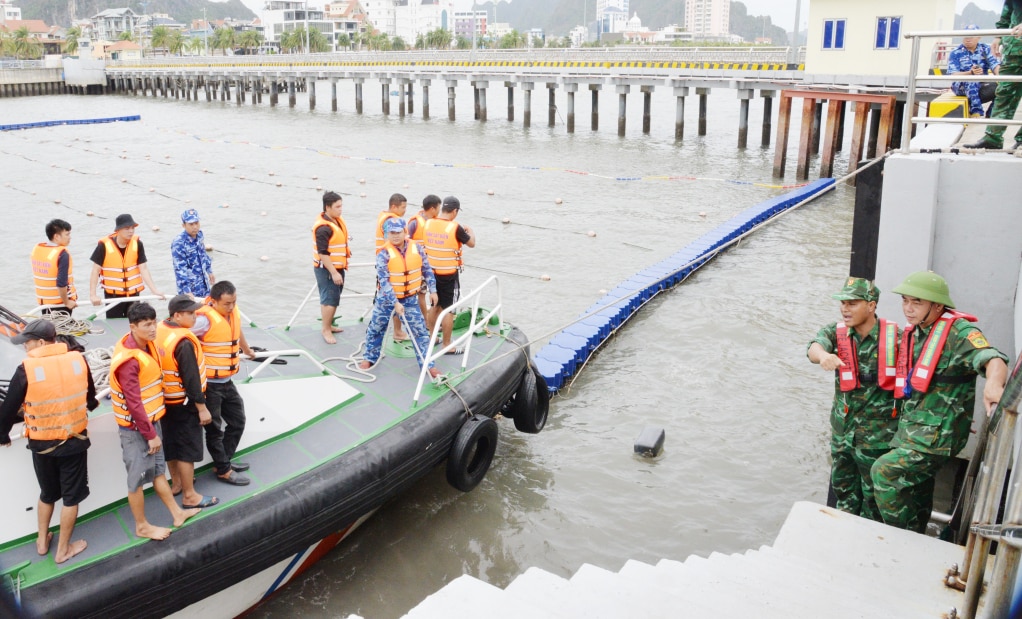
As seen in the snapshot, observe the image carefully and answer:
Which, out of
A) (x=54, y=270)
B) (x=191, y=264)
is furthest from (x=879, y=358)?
(x=54, y=270)

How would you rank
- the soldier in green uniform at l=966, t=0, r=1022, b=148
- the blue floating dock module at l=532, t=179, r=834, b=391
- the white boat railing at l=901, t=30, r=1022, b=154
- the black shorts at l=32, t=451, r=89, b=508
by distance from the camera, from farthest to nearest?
the blue floating dock module at l=532, t=179, r=834, b=391
the soldier in green uniform at l=966, t=0, r=1022, b=148
the white boat railing at l=901, t=30, r=1022, b=154
the black shorts at l=32, t=451, r=89, b=508

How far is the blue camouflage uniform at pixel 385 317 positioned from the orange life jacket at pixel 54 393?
2.88 meters

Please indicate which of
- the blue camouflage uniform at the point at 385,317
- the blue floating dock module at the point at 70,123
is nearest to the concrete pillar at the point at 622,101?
the blue floating dock module at the point at 70,123

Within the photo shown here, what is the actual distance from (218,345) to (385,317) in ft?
6.45

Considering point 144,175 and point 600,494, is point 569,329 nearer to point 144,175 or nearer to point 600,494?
point 600,494

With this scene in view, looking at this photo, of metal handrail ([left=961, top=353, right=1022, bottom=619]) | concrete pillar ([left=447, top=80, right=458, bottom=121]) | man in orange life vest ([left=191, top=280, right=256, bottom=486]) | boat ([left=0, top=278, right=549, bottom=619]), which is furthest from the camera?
concrete pillar ([left=447, top=80, right=458, bottom=121])

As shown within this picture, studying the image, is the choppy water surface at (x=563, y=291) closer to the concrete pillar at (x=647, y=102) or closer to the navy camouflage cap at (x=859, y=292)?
the concrete pillar at (x=647, y=102)

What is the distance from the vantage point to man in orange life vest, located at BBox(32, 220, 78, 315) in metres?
8.02

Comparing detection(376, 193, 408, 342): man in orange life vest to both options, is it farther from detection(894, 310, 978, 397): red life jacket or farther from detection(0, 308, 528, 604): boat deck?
detection(894, 310, 978, 397): red life jacket

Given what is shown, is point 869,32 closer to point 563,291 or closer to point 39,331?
point 563,291

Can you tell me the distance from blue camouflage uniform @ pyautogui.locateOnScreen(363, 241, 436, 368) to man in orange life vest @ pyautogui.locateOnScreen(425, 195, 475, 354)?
1.59 ft

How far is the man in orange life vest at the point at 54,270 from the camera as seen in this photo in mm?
8023

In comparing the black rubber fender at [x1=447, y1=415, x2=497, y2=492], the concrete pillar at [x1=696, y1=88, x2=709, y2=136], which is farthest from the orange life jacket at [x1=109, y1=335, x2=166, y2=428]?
the concrete pillar at [x1=696, y1=88, x2=709, y2=136]

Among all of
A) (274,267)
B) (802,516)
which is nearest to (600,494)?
(802,516)
